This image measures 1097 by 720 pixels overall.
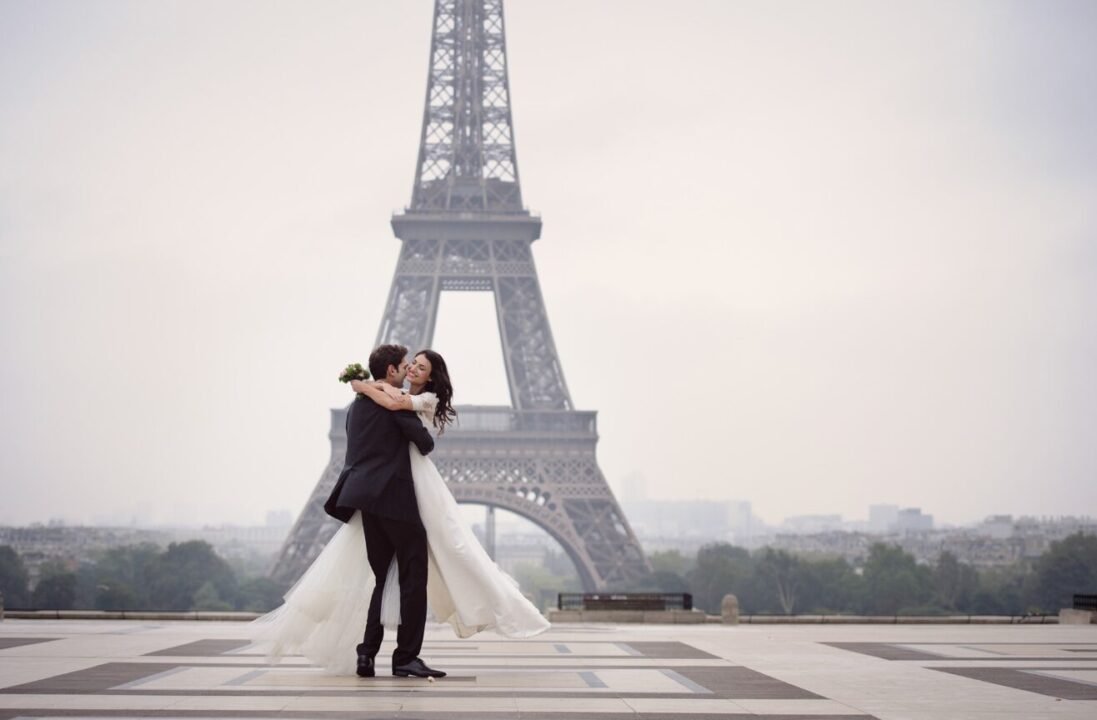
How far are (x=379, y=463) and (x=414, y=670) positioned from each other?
4.67 ft

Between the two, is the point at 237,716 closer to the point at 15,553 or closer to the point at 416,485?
the point at 416,485

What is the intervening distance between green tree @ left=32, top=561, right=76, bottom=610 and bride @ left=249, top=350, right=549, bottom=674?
48.4 metres

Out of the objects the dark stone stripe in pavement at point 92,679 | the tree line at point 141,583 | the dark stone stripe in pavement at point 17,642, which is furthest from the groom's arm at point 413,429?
the tree line at point 141,583

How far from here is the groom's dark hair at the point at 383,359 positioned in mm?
9406

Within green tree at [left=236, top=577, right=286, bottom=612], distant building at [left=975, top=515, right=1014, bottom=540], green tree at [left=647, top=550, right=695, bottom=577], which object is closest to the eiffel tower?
green tree at [left=236, top=577, right=286, bottom=612]

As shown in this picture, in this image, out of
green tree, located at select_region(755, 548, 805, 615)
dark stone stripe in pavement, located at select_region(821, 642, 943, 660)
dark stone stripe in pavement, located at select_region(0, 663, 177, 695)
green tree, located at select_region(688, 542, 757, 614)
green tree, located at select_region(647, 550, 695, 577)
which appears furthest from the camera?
green tree, located at select_region(647, 550, 695, 577)

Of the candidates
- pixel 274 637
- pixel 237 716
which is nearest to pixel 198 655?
pixel 274 637

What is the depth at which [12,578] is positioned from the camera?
5456cm

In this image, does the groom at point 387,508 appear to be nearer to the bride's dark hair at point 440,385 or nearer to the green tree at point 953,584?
the bride's dark hair at point 440,385

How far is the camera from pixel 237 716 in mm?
6734

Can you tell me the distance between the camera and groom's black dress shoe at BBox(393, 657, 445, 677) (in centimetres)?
887

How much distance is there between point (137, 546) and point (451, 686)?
3030 inches

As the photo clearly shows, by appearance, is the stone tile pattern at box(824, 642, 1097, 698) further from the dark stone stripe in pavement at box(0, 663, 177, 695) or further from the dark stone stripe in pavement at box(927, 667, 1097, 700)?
the dark stone stripe in pavement at box(0, 663, 177, 695)

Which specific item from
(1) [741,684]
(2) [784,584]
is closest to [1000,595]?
(2) [784,584]
